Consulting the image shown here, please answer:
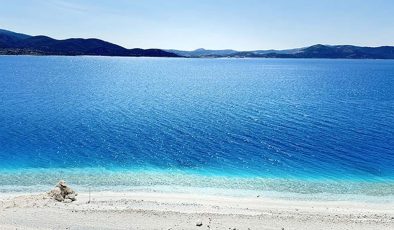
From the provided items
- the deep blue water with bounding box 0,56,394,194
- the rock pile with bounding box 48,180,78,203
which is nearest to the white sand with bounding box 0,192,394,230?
the rock pile with bounding box 48,180,78,203

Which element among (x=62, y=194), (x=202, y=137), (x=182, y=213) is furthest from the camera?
(x=202, y=137)

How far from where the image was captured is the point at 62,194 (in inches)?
1281

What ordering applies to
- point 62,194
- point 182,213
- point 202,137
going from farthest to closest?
point 202,137 → point 62,194 → point 182,213

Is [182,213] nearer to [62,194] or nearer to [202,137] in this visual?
[62,194]

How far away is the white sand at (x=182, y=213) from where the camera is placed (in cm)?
2719

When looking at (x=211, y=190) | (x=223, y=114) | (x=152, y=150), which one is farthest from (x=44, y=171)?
(x=223, y=114)

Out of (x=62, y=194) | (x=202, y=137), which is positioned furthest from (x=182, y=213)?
(x=202, y=137)

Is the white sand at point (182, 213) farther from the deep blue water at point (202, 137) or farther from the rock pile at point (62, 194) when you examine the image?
the deep blue water at point (202, 137)

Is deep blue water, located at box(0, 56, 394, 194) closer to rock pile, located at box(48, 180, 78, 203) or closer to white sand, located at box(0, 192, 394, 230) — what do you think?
white sand, located at box(0, 192, 394, 230)

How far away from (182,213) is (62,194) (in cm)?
1081

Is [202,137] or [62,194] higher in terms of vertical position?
[62,194]

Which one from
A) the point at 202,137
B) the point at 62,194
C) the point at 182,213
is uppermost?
the point at 62,194

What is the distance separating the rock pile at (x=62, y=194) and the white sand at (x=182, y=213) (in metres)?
0.62

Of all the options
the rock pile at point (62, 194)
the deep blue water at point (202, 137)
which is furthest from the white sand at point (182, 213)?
the deep blue water at point (202, 137)
